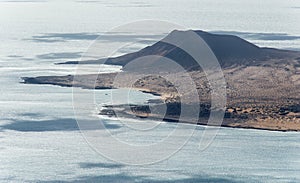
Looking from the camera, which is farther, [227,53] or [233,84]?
[227,53]

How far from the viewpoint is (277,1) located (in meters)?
186

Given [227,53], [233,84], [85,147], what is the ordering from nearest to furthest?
[85,147] → [233,84] → [227,53]

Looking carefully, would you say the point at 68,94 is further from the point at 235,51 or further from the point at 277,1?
the point at 277,1

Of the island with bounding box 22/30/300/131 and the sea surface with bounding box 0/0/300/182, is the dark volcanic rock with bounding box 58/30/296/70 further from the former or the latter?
the sea surface with bounding box 0/0/300/182

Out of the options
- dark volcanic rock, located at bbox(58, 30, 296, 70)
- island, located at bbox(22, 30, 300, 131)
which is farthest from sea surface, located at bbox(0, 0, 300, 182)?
dark volcanic rock, located at bbox(58, 30, 296, 70)

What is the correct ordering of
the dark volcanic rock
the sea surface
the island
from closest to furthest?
1. the sea surface
2. the island
3. the dark volcanic rock

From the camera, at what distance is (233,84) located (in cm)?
5534

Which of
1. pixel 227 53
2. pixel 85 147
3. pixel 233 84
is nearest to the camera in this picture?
pixel 85 147

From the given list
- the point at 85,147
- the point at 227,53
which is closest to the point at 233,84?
the point at 227,53

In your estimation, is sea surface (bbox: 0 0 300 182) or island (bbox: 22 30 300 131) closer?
sea surface (bbox: 0 0 300 182)

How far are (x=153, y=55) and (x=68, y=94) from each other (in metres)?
14.6

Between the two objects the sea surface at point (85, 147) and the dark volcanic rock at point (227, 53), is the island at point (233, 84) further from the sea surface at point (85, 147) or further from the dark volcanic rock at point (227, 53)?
the sea surface at point (85, 147)

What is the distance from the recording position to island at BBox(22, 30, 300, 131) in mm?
45875

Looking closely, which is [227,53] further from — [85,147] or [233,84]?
[85,147]
